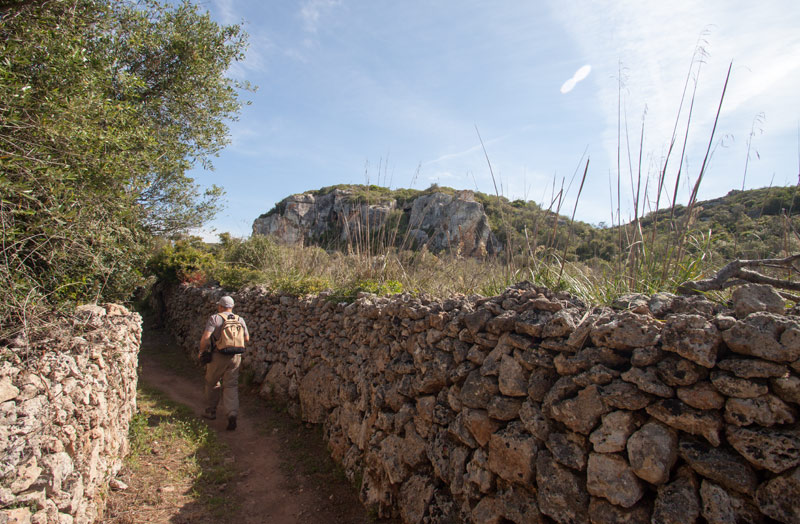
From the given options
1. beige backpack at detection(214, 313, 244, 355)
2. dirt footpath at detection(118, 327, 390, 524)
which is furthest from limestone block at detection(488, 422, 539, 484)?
beige backpack at detection(214, 313, 244, 355)

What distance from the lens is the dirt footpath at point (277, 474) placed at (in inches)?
187

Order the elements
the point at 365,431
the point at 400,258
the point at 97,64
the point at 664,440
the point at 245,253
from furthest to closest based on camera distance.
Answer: the point at 245,253, the point at 400,258, the point at 97,64, the point at 365,431, the point at 664,440

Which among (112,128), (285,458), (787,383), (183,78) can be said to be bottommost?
(285,458)

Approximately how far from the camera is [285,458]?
20.0 ft

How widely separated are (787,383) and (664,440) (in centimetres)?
59

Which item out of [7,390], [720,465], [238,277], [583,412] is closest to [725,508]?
[720,465]

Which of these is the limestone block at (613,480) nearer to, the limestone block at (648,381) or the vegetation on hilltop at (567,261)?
the limestone block at (648,381)

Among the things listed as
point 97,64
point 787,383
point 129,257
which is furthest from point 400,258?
point 787,383

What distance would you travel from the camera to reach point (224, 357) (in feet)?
23.4

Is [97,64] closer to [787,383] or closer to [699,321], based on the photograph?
[699,321]

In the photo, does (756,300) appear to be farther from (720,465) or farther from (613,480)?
(613,480)

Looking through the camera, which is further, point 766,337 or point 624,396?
point 624,396

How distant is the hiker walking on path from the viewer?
277 inches

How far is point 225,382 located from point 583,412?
6.22 m
